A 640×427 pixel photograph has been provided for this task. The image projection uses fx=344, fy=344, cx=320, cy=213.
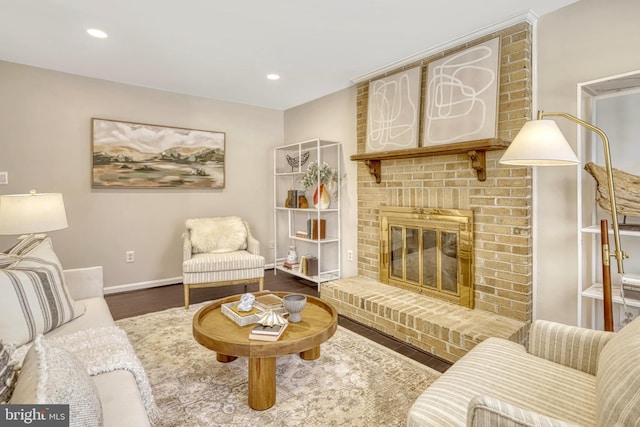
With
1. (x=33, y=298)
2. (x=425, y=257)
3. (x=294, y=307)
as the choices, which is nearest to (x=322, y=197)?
(x=425, y=257)

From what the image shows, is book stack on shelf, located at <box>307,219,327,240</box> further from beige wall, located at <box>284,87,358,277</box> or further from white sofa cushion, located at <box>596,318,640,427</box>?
white sofa cushion, located at <box>596,318,640,427</box>

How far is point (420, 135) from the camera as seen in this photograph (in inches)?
121

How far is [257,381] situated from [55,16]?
9.29ft

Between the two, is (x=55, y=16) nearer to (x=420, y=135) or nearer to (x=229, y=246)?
(x=229, y=246)

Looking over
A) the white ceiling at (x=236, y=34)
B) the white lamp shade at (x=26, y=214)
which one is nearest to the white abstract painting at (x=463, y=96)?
the white ceiling at (x=236, y=34)

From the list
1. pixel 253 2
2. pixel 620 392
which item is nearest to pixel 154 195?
pixel 253 2

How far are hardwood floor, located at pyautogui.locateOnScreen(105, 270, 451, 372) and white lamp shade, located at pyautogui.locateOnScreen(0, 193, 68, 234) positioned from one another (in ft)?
4.17

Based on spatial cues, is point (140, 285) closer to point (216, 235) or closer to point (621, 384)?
point (216, 235)

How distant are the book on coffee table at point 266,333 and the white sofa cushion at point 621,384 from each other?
1.32m

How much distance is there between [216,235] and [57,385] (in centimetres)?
317

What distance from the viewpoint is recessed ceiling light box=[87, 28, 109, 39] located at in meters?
2.64

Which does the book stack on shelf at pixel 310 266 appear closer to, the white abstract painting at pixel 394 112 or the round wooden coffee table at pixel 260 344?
the white abstract painting at pixel 394 112

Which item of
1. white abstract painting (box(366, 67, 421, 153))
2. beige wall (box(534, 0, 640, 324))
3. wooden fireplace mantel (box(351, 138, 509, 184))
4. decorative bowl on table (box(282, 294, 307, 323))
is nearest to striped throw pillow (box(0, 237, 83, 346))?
decorative bowl on table (box(282, 294, 307, 323))

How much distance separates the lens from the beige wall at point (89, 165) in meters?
3.37
